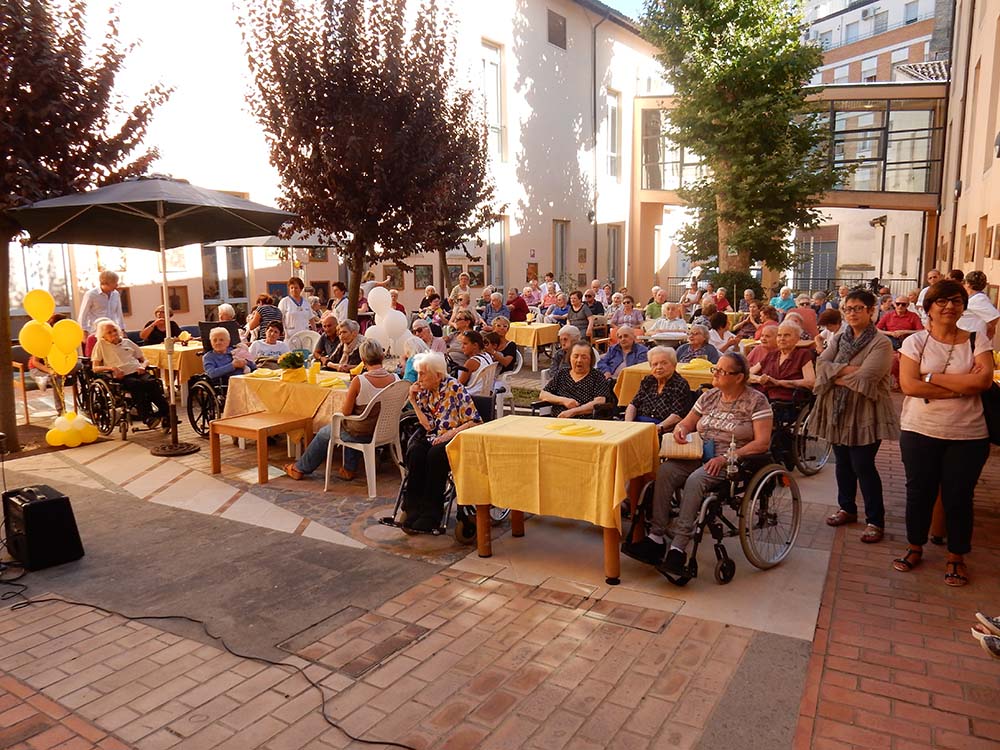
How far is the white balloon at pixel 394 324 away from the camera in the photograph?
9.83 meters

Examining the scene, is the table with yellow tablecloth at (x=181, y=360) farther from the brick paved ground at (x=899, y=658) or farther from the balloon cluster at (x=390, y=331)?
the brick paved ground at (x=899, y=658)

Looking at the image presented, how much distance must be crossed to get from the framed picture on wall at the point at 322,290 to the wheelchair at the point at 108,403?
21.3 feet

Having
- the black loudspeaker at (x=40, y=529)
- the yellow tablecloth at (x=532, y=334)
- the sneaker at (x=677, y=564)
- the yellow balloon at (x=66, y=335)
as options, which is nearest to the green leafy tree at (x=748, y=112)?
the yellow tablecloth at (x=532, y=334)

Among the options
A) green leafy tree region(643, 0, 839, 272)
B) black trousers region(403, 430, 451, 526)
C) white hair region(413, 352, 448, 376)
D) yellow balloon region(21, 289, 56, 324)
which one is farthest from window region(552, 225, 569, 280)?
black trousers region(403, 430, 451, 526)

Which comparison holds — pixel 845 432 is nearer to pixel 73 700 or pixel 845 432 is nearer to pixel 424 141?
pixel 73 700

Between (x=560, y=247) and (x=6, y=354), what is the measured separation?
16746mm

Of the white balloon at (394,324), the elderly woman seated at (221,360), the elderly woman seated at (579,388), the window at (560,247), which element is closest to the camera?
the elderly woman seated at (579,388)

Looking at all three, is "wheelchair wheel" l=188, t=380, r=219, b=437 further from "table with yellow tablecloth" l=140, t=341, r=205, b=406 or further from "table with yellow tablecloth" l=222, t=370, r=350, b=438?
"table with yellow tablecloth" l=222, t=370, r=350, b=438

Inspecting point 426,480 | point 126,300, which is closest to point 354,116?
point 126,300

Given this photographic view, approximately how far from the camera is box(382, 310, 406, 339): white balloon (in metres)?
9.83

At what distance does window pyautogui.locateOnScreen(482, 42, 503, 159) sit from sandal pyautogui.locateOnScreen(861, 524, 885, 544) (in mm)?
15696

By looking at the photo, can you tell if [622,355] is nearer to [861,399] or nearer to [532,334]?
[861,399]

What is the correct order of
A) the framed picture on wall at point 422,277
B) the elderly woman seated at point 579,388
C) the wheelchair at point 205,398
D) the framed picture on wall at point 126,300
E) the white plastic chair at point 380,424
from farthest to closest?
1. the framed picture on wall at point 422,277
2. the framed picture on wall at point 126,300
3. the wheelchair at point 205,398
4. the white plastic chair at point 380,424
5. the elderly woman seated at point 579,388

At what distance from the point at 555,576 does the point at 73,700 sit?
8.55ft
